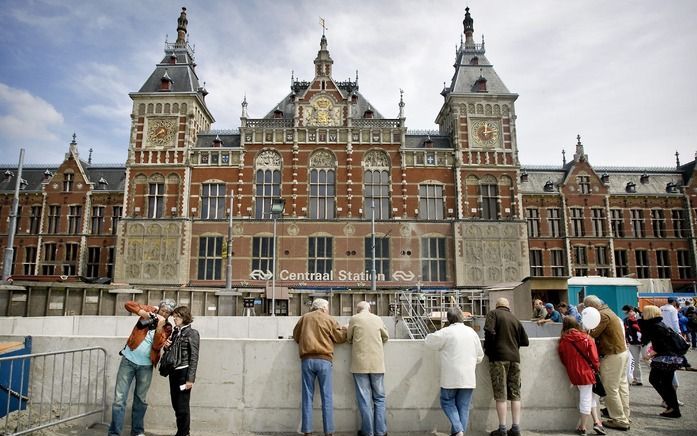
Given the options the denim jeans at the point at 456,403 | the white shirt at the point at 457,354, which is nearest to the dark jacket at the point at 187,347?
the white shirt at the point at 457,354

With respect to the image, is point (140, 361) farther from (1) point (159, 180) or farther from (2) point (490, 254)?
(1) point (159, 180)

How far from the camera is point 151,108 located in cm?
3450

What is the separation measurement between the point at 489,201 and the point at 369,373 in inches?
1130

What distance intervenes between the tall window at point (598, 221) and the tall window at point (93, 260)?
41641 mm

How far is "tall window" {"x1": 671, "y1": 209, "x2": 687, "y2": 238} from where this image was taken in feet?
132

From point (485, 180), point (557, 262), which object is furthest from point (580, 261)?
point (485, 180)

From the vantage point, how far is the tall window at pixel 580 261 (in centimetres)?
3794

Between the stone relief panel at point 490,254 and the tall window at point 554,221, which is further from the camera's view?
the tall window at point 554,221

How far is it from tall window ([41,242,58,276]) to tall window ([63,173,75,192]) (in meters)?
4.81

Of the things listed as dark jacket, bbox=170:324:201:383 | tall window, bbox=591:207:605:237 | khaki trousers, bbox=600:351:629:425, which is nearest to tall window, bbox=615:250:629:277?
tall window, bbox=591:207:605:237

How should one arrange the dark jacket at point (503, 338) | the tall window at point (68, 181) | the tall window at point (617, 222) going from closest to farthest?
1. the dark jacket at point (503, 338)
2. the tall window at point (68, 181)
3. the tall window at point (617, 222)

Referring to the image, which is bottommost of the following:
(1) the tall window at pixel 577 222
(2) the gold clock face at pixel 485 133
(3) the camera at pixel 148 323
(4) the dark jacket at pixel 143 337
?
(4) the dark jacket at pixel 143 337

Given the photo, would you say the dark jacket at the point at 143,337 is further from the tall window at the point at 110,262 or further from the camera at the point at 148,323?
the tall window at the point at 110,262

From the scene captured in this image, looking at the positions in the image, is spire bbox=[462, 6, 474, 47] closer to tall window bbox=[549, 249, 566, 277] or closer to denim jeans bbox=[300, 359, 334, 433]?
tall window bbox=[549, 249, 566, 277]
